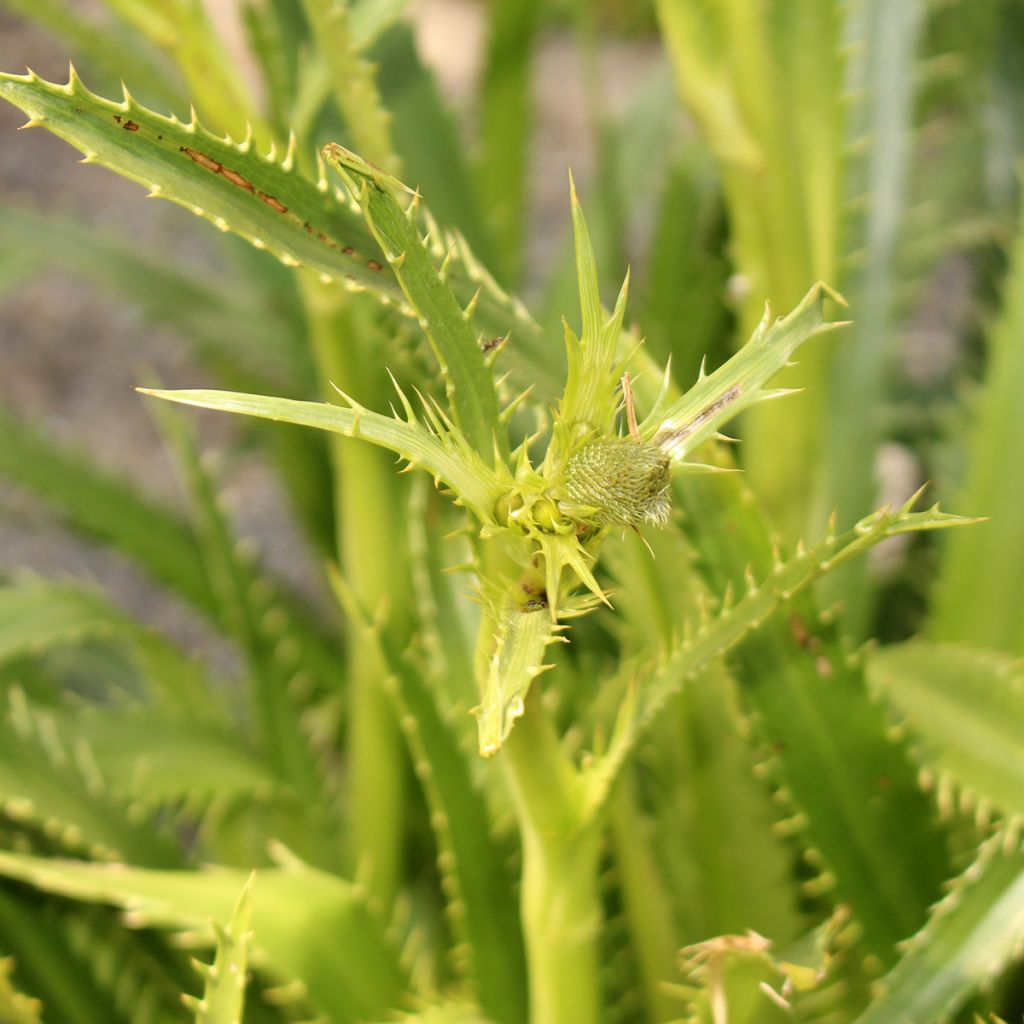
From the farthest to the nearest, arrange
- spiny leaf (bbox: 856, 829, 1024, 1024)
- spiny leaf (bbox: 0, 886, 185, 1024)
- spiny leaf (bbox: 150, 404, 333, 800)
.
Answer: spiny leaf (bbox: 150, 404, 333, 800) < spiny leaf (bbox: 0, 886, 185, 1024) < spiny leaf (bbox: 856, 829, 1024, 1024)

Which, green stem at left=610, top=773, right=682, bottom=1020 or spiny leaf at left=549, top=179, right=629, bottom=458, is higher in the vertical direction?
spiny leaf at left=549, top=179, right=629, bottom=458

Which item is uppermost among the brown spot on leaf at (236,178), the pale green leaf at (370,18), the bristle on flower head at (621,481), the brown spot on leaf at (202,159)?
the pale green leaf at (370,18)

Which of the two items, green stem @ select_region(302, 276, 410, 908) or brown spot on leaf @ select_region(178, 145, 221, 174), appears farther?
green stem @ select_region(302, 276, 410, 908)

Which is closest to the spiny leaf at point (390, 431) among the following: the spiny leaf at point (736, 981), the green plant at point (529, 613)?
the green plant at point (529, 613)

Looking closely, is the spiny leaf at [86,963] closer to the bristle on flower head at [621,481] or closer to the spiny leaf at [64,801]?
the spiny leaf at [64,801]

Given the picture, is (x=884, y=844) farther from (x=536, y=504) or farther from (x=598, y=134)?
(x=598, y=134)

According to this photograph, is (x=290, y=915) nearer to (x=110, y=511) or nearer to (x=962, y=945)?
(x=962, y=945)

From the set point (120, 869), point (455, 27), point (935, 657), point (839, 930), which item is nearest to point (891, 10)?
point (935, 657)

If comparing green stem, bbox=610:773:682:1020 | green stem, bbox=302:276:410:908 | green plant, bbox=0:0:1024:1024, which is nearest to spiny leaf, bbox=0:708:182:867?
green plant, bbox=0:0:1024:1024

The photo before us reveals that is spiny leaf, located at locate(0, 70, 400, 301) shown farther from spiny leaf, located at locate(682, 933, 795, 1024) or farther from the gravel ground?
the gravel ground
